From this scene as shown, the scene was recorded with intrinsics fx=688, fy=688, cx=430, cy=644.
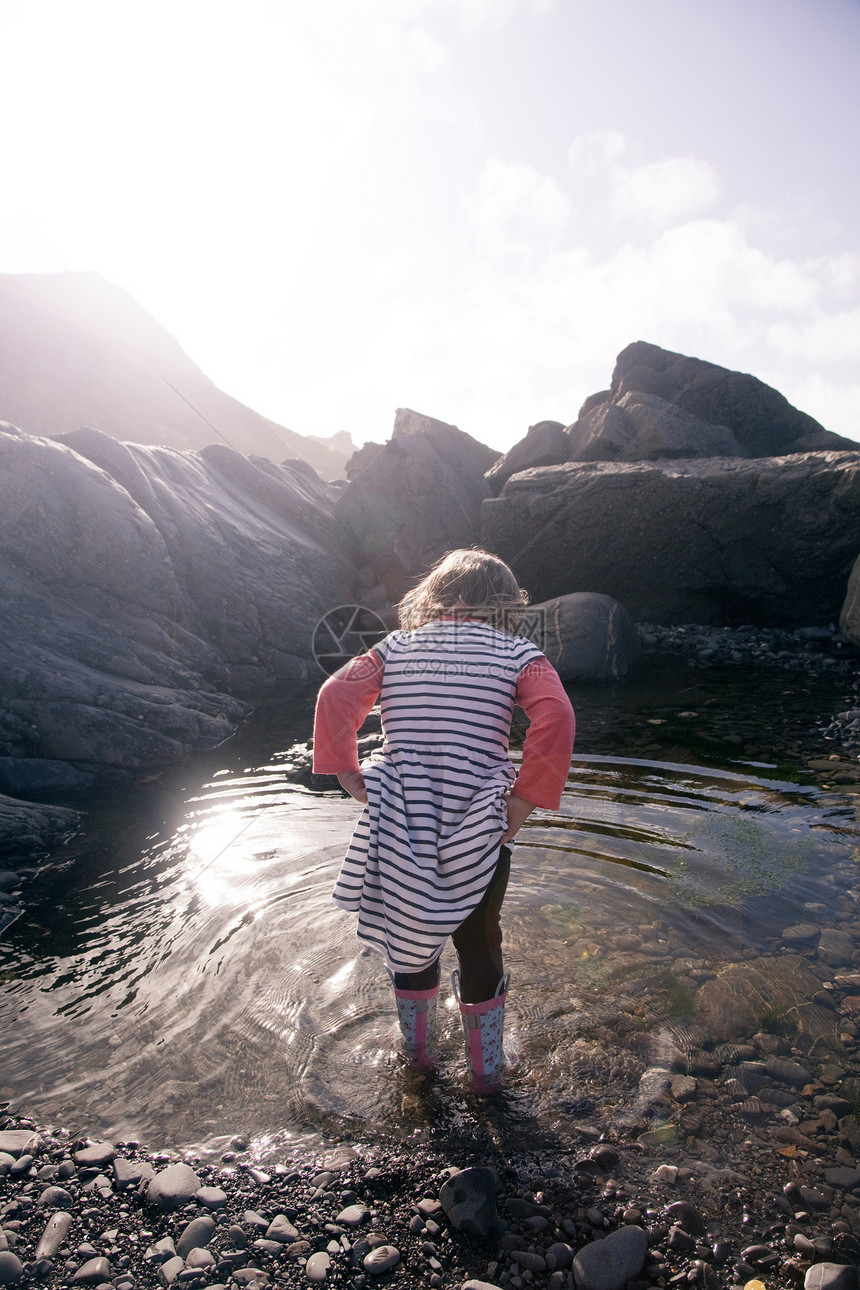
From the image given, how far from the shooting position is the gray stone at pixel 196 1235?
2137 millimetres

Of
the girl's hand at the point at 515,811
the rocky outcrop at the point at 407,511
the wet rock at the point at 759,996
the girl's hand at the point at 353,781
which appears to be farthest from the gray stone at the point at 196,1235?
the rocky outcrop at the point at 407,511

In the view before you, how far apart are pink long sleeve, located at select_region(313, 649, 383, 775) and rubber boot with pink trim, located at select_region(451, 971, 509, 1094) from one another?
1.11 metres

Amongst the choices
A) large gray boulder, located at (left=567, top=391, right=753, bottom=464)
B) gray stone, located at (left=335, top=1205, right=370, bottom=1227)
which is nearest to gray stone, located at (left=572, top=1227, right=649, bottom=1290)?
gray stone, located at (left=335, top=1205, right=370, bottom=1227)

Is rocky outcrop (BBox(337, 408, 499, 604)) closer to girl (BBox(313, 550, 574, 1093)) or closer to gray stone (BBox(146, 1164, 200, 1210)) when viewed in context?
girl (BBox(313, 550, 574, 1093))

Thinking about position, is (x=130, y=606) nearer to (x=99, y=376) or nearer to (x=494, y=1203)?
(x=494, y=1203)

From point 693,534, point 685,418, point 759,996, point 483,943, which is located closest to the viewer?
point 483,943

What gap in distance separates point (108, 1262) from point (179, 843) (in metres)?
3.73

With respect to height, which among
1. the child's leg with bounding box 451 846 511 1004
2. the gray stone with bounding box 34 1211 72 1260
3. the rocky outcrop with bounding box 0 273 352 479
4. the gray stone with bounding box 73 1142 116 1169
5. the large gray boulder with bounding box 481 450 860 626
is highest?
the rocky outcrop with bounding box 0 273 352 479

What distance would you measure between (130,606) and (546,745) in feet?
30.8

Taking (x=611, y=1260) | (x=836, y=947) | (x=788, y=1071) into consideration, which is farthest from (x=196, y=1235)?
(x=836, y=947)

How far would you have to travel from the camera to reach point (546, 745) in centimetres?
253

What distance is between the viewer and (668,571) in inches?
547

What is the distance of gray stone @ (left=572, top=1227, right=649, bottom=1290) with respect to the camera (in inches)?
79.2

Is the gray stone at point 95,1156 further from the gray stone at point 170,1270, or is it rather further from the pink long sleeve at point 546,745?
the pink long sleeve at point 546,745
